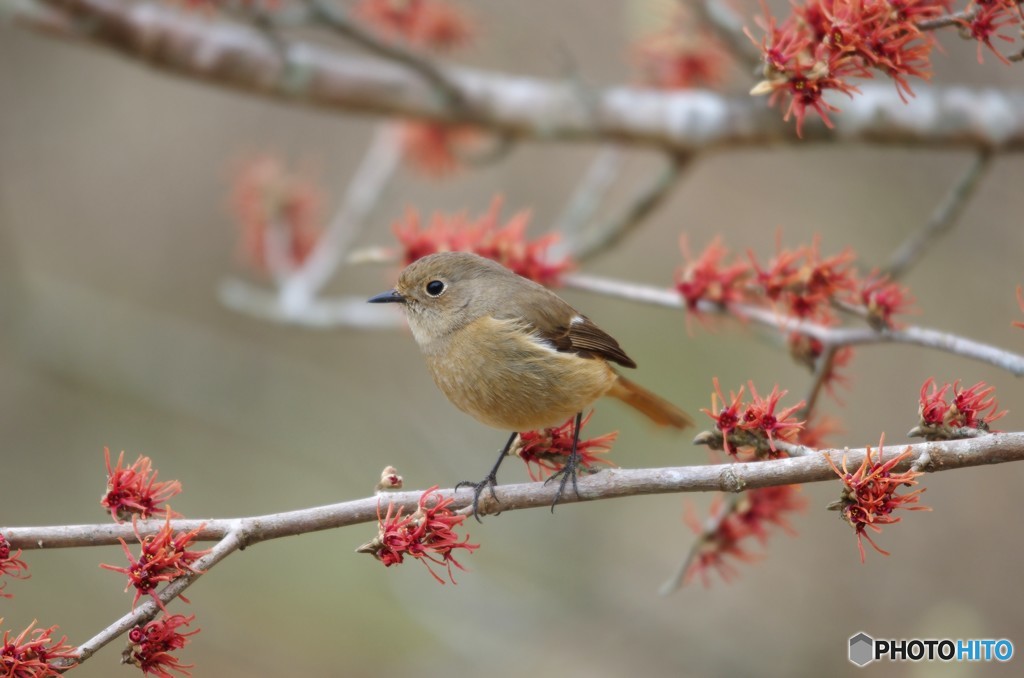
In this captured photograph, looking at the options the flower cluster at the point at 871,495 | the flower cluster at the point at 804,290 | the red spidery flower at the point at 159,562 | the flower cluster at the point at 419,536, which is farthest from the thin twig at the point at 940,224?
the red spidery flower at the point at 159,562

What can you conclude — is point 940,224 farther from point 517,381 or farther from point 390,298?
point 390,298

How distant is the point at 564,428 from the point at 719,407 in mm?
957

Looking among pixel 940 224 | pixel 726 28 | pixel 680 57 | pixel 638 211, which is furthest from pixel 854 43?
pixel 680 57

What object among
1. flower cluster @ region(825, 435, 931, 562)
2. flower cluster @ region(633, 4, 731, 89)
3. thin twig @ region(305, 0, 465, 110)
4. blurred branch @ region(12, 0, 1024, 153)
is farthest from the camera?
flower cluster @ region(633, 4, 731, 89)

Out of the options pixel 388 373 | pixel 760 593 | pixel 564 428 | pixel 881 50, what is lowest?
pixel 564 428

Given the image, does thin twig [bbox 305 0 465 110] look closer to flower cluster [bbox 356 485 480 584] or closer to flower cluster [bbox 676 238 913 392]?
flower cluster [bbox 676 238 913 392]

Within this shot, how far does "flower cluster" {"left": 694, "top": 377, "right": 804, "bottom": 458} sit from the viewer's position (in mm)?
2711

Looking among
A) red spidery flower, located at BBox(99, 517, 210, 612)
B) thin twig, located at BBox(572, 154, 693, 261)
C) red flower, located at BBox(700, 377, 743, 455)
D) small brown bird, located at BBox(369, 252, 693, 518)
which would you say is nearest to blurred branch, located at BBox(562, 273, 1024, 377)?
small brown bird, located at BBox(369, 252, 693, 518)

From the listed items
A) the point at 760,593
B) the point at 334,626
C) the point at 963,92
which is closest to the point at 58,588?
the point at 334,626

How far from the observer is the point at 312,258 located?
5.94 m

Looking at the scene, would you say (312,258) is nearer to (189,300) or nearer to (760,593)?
(189,300)

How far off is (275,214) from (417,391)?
2958 mm

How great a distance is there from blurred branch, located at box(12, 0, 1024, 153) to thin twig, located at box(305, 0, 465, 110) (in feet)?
0.21

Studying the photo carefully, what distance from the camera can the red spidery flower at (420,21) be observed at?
214 inches
